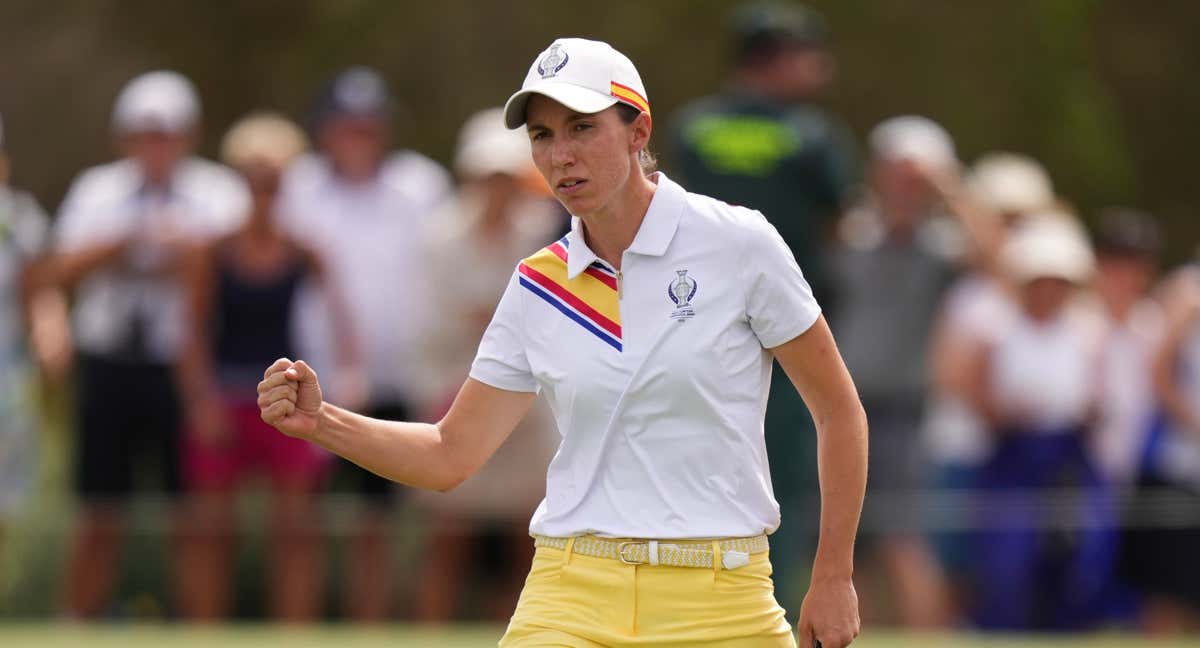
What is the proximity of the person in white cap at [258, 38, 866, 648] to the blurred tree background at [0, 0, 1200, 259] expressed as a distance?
29.1 ft

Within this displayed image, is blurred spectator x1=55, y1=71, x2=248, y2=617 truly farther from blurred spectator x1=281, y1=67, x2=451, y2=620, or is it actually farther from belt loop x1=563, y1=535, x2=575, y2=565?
belt loop x1=563, y1=535, x2=575, y2=565

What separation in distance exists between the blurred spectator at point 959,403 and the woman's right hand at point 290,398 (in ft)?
20.0

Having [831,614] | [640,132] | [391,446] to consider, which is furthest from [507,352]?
[831,614]

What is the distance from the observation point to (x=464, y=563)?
10008 mm

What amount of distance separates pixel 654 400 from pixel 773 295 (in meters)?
0.33

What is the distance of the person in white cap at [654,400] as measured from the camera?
4242mm

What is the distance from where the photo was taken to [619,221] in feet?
14.3

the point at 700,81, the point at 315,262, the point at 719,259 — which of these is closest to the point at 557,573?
the point at 719,259

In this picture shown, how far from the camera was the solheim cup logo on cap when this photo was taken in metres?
4.23

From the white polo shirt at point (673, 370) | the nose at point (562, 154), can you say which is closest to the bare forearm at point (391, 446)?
the white polo shirt at point (673, 370)

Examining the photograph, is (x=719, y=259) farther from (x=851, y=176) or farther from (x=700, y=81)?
(x=700, y=81)

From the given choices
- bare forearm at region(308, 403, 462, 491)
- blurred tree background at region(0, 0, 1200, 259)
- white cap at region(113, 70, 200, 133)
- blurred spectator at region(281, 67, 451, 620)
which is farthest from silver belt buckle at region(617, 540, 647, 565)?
blurred tree background at region(0, 0, 1200, 259)

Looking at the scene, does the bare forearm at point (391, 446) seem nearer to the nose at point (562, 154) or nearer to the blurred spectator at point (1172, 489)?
the nose at point (562, 154)

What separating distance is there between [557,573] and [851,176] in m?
4.58
